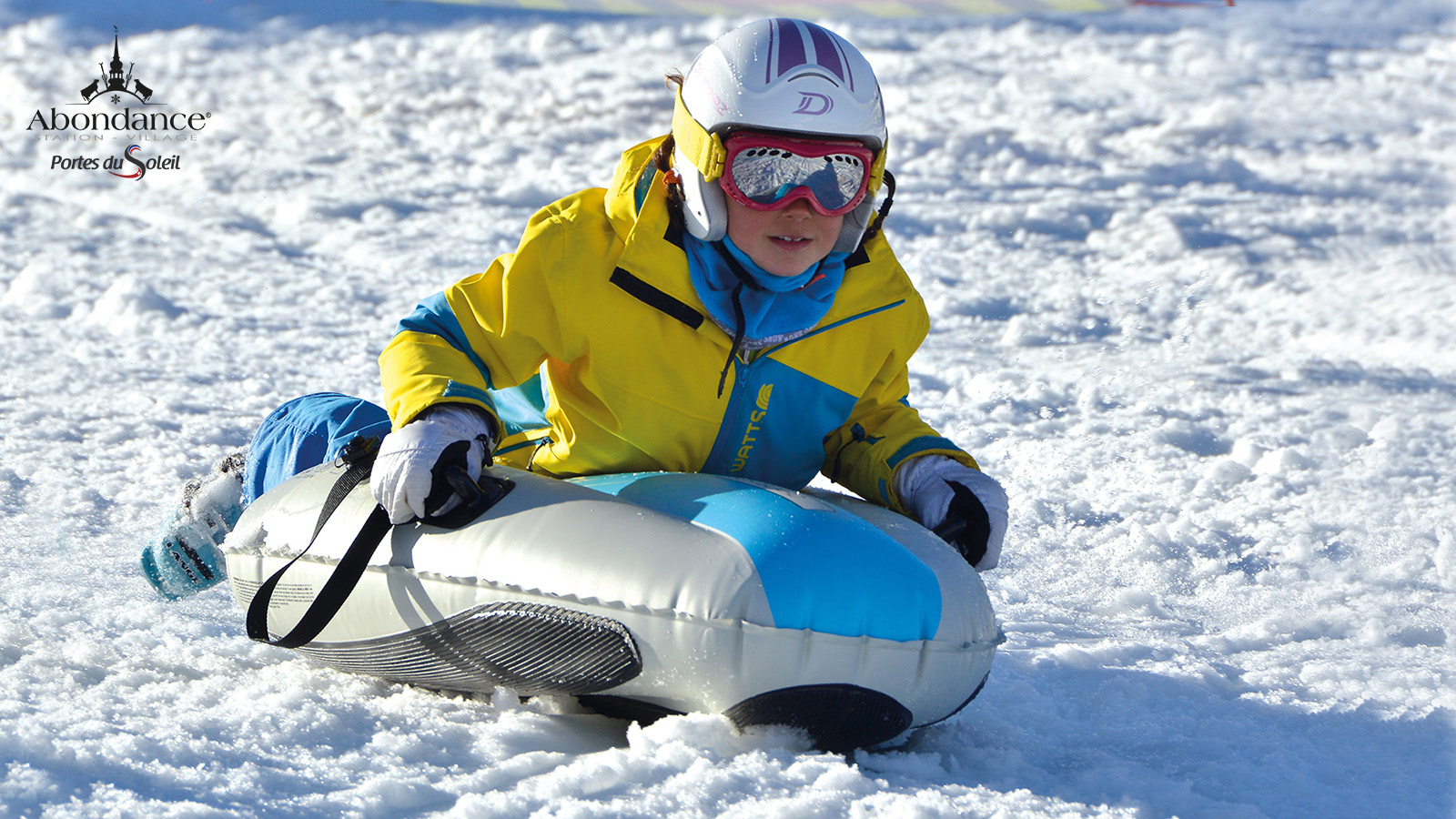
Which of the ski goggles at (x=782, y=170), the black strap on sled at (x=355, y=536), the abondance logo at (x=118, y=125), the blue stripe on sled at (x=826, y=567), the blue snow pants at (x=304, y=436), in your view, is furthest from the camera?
the abondance logo at (x=118, y=125)

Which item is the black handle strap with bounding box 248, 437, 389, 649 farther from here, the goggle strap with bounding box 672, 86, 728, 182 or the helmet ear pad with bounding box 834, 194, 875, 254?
the helmet ear pad with bounding box 834, 194, 875, 254

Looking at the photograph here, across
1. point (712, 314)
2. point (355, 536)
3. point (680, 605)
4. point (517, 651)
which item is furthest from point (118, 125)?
point (680, 605)

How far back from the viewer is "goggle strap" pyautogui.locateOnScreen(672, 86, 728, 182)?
2.14 metres

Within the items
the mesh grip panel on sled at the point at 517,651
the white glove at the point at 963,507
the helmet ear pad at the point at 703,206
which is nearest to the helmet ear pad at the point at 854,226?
the helmet ear pad at the point at 703,206

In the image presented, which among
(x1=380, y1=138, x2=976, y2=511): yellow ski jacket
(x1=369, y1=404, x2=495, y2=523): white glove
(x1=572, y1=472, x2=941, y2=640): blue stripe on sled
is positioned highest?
(x1=380, y1=138, x2=976, y2=511): yellow ski jacket

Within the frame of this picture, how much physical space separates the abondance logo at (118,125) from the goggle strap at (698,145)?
6091 mm

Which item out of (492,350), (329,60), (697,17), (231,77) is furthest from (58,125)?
(492,350)

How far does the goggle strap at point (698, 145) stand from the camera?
214cm

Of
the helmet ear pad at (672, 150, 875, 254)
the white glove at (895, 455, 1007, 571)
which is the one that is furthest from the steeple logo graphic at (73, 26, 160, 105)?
the white glove at (895, 455, 1007, 571)

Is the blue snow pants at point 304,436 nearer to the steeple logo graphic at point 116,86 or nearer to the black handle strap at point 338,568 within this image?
the black handle strap at point 338,568

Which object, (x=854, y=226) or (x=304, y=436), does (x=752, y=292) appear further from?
(x=304, y=436)

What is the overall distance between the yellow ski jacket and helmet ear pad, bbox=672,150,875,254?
0.04 metres

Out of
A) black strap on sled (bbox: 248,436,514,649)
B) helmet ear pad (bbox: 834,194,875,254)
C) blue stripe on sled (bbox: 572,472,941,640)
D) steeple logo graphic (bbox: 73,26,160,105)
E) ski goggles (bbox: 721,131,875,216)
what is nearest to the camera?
blue stripe on sled (bbox: 572,472,941,640)

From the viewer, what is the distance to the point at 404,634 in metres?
2.05
